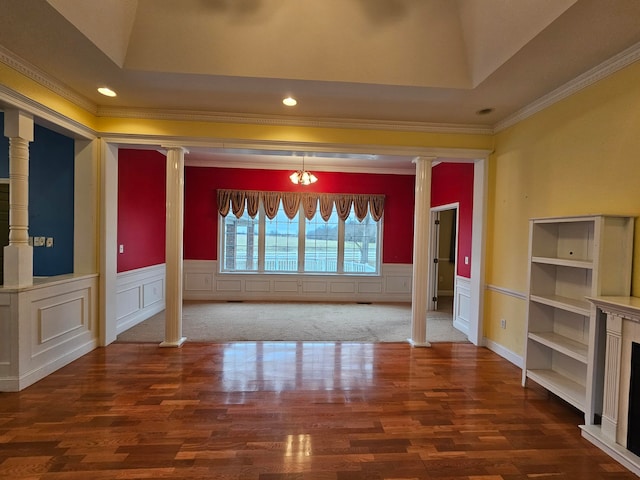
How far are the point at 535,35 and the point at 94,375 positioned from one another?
491 centimetres

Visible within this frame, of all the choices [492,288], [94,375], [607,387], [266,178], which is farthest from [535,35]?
[266,178]

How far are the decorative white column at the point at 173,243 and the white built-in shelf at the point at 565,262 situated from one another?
4.04 metres

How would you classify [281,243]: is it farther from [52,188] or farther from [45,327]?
[45,327]

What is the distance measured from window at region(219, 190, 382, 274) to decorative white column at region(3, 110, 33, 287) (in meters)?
4.00

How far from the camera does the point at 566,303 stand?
8.90 ft

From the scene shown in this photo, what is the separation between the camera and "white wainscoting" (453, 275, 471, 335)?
480 centimetres

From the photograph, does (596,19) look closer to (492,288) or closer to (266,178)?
(492,288)

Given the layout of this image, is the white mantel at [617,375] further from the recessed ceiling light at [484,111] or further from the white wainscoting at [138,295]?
the white wainscoting at [138,295]

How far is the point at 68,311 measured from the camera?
3449mm

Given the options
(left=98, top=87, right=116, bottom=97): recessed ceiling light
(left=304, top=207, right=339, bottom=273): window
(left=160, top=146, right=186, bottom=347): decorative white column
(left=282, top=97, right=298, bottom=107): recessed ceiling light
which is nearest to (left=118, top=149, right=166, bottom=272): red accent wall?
(left=160, top=146, right=186, bottom=347): decorative white column

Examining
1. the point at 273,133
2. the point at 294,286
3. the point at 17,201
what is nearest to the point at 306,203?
the point at 294,286

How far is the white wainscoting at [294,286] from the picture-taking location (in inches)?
268

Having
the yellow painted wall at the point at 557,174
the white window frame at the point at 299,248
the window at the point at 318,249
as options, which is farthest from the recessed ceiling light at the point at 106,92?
the yellow painted wall at the point at 557,174

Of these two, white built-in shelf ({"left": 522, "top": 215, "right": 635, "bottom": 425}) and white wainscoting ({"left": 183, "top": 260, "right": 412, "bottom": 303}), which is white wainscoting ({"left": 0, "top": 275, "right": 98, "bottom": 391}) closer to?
white wainscoting ({"left": 183, "top": 260, "right": 412, "bottom": 303})
